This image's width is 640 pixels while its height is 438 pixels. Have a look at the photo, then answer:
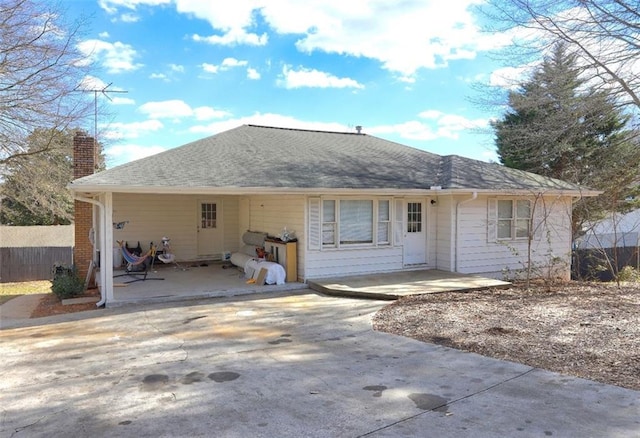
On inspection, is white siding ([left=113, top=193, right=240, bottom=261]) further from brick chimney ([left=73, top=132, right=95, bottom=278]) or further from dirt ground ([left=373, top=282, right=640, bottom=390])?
dirt ground ([left=373, top=282, right=640, bottom=390])

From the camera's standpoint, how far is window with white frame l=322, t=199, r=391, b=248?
11.4 m

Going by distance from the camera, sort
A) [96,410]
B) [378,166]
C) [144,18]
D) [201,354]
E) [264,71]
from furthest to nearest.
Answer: [264,71] < [144,18] < [378,166] < [201,354] < [96,410]

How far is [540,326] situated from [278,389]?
177 inches

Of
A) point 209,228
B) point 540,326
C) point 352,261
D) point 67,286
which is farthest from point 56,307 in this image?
point 540,326

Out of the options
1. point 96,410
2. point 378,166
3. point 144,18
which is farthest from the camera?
point 144,18

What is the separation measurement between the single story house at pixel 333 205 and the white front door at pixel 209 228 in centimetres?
3

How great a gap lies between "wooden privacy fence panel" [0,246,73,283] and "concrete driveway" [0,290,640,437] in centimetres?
1059

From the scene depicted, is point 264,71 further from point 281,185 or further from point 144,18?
point 281,185

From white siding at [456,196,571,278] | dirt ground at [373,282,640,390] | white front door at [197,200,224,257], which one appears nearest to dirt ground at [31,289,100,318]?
white front door at [197,200,224,257]

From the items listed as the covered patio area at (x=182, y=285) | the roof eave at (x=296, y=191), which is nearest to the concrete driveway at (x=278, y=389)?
the covered patio area at (x=182, y=285)

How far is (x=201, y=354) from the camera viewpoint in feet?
19.6

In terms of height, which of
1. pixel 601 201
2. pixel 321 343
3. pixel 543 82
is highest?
pixel 543 82

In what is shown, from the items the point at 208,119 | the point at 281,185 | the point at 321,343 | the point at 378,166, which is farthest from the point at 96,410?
the point at 208,119

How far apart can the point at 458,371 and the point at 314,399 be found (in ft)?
5.86
